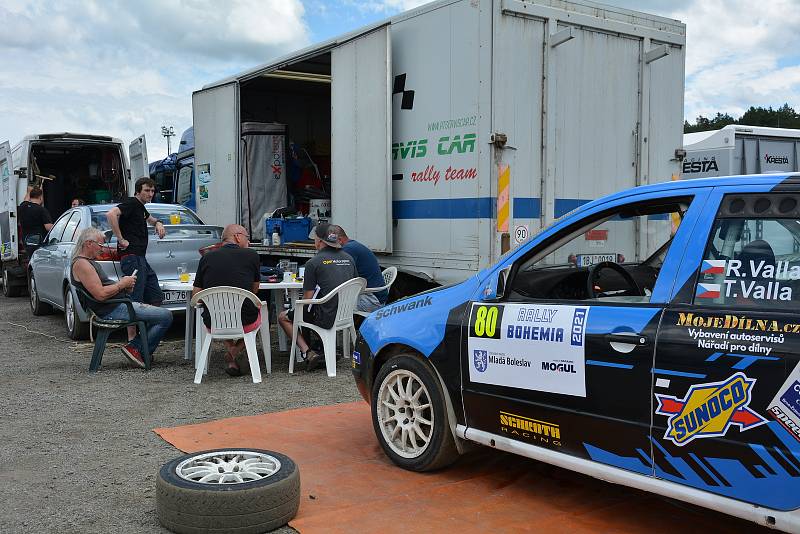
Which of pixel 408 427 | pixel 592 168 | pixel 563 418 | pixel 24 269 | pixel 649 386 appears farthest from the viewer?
pixel 24 269

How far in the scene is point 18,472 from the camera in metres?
4.40

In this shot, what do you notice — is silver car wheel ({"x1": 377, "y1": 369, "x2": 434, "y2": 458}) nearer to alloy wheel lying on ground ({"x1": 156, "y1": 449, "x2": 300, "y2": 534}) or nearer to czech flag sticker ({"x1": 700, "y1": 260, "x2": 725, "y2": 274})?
alloy wheel lying on ground ({"x1": 156, "y1": 449, "x2": 300, "y2": 534})

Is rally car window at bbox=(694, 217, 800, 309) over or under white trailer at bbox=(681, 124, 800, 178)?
under

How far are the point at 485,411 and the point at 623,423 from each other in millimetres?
842

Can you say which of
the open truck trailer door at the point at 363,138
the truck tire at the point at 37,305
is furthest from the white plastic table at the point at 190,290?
the truck tire at the point at 37,305

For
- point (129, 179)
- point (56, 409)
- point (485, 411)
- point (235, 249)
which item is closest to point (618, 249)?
point (485, 411)

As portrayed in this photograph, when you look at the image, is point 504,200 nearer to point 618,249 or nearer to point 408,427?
point 618,249

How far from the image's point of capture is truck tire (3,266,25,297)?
14227mm

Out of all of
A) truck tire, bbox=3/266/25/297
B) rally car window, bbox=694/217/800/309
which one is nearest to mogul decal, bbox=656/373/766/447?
rally car window, bbox=694/217/800/309

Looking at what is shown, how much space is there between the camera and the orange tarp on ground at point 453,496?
363cm

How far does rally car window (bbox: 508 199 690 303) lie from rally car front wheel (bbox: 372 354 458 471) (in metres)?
0.76

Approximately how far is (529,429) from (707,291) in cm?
110

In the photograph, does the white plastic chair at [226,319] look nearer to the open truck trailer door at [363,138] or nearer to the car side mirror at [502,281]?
the open truck trailer door at [363,138]

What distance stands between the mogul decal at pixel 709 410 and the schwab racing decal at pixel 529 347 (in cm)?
43
